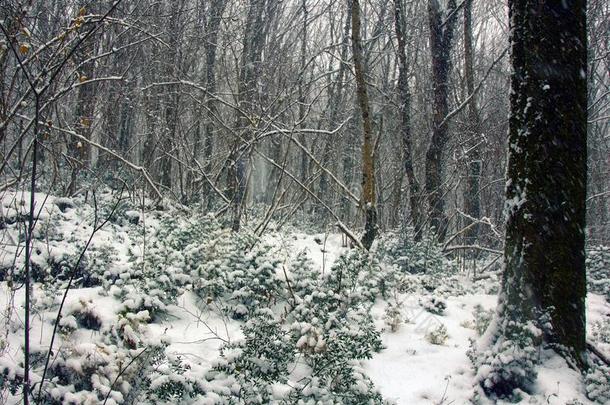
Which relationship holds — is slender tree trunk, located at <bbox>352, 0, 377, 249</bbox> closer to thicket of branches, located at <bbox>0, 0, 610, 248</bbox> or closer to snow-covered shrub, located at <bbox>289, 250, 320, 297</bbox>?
thicket of branches, located at <bbox>0, 0, 610, 248</bbox>

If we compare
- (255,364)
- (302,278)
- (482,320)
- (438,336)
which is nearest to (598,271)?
(482,320)

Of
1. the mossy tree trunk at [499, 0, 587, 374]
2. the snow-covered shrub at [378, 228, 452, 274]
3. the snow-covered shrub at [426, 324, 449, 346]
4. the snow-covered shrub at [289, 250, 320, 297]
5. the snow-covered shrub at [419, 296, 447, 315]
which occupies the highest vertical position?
the mossy tree trunk at [499, 0, 587, 374]

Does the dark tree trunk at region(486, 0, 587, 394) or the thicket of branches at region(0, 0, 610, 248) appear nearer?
the dark tree trunk at region(486, 0, 587, 394)

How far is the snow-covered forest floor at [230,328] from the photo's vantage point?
128 inches

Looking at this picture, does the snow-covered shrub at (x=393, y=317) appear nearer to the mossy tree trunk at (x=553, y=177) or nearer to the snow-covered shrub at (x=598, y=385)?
the mossy tree trunk at (x=553, y=177)

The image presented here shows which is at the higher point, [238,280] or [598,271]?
[238,280]

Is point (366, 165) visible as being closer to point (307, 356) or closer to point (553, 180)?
point (553, 180)

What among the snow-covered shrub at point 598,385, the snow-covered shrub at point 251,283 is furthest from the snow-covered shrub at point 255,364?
Answer: the snow-covered shrub at point 598,385

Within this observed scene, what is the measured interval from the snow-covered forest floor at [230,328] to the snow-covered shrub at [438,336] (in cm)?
1

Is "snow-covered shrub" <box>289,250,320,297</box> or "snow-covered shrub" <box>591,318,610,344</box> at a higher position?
"snow-covered shrub" <box>289,250,320,297</box>

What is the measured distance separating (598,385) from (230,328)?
3041mm

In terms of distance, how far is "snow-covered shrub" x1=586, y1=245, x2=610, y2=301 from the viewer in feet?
23.9

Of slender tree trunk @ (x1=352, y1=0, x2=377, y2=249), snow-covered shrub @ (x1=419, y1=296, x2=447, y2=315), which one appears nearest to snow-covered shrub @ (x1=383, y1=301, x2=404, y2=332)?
snow-covered shrub @ (x1=419, y1=296, x2=447, y2=315)

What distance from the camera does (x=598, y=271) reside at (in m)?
8.21
